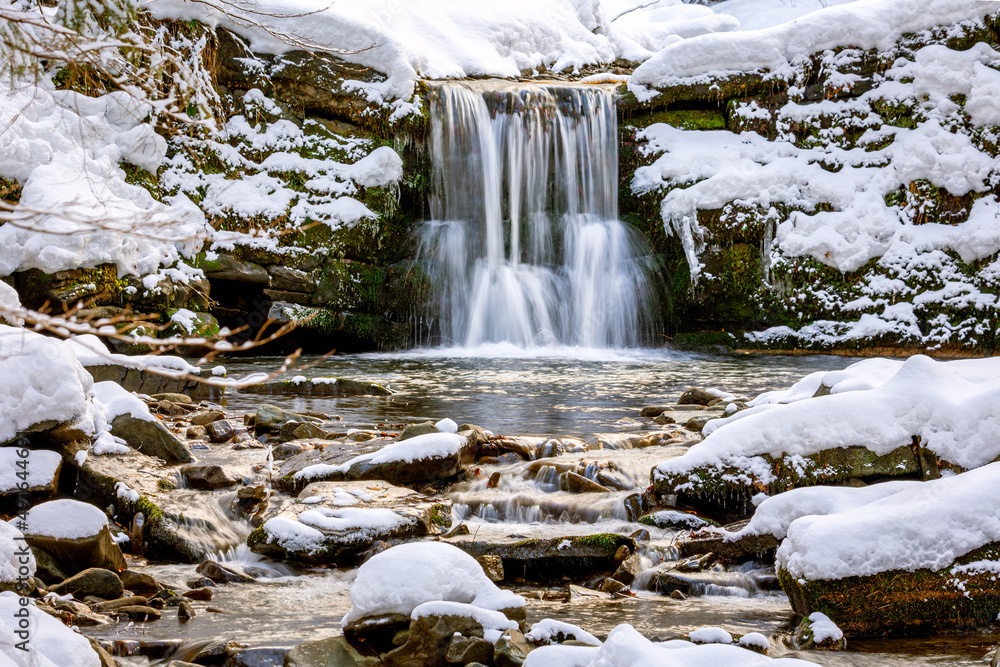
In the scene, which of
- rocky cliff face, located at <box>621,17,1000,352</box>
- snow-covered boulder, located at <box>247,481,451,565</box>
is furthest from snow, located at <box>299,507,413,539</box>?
rocky cliff face, located at <box>621,17,1000,352</box>

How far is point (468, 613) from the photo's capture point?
302cm

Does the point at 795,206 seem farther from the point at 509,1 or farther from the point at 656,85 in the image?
the point at 509,1

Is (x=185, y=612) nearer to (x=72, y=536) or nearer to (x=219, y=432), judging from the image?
(x=72, y=536)

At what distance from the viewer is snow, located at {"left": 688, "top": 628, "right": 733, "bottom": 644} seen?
9.93ft

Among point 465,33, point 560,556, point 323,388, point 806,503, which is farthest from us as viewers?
point 465,33

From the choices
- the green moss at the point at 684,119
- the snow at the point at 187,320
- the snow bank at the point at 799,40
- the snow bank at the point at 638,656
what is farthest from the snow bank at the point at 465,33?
the snow bank at the point at 638,656

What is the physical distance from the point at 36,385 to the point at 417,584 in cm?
267

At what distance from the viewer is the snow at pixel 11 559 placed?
3.07m

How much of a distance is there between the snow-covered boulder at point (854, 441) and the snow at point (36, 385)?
3.44 m

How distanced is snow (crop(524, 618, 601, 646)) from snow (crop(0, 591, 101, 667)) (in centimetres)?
149

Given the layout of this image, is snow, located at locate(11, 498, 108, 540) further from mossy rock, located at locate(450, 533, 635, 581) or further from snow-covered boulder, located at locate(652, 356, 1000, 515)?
snow-covered boulder, located at locate(652, 356, 1000, 515)

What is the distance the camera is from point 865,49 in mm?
14812

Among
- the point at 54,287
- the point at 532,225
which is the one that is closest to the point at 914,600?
the point at 54,287

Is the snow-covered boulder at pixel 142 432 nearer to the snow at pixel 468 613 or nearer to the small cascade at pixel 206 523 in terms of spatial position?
the small cascade at pixel 206 523
